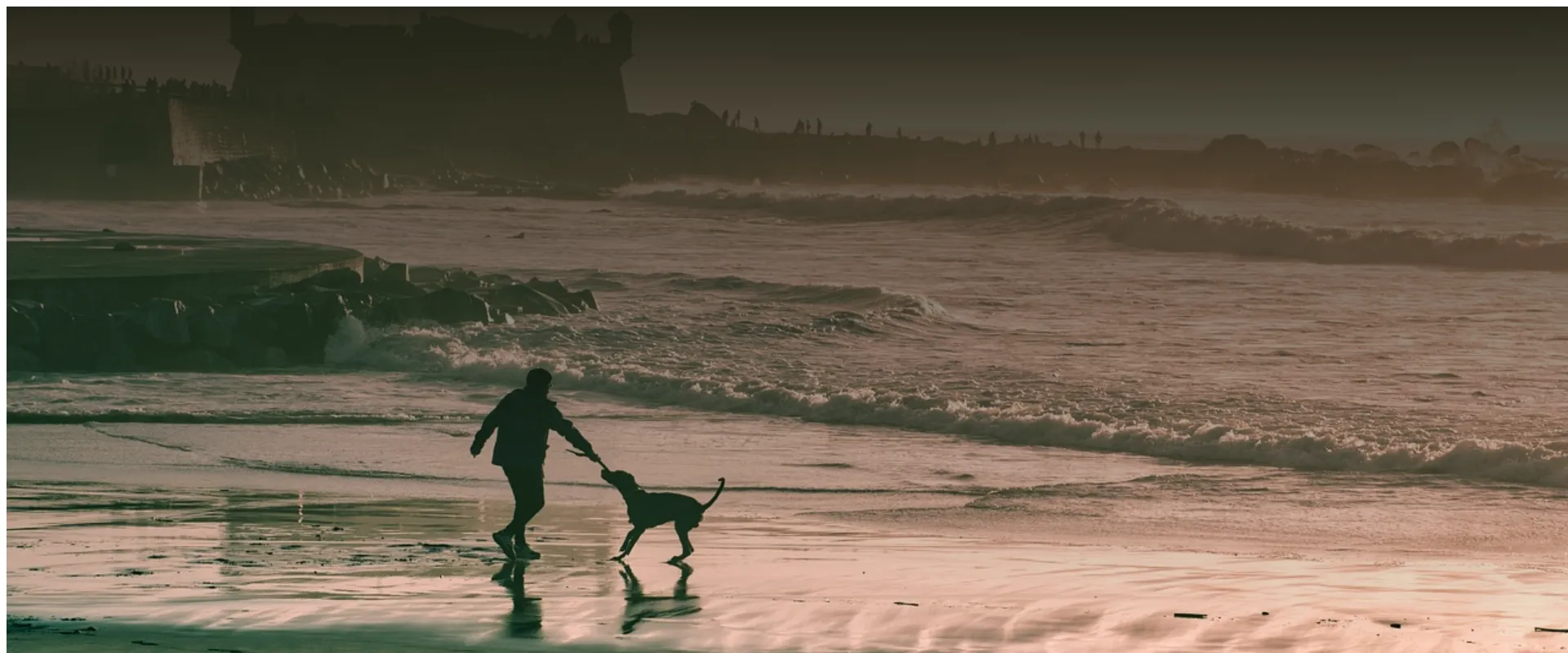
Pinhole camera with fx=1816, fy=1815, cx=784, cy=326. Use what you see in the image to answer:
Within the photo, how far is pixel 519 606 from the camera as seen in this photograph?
6.47m

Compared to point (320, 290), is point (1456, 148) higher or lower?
higher

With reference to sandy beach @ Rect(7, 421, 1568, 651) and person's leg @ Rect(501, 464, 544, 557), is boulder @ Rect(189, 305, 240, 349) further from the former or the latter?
person's leg @ Rect(501, 464, 544, 557)

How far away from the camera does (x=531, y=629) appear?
6.04 m

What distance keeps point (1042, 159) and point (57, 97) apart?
133 ft

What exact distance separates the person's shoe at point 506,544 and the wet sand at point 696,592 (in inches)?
3.8

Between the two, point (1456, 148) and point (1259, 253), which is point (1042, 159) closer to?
point (1456, 148)

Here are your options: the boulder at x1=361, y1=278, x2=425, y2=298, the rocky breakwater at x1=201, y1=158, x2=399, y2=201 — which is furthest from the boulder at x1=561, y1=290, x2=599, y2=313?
the rocky breakwater at x1=201, y1=158, x2=399, y2=201

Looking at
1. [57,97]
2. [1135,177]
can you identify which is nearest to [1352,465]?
[57,97]

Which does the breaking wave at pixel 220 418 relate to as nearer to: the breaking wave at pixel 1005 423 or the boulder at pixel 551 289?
the breaking wave at pixel 1005 423

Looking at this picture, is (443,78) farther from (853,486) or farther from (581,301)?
(853,486)

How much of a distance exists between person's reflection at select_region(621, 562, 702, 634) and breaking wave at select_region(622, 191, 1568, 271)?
30316 mm

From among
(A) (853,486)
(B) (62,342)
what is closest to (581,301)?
(B) (62,342)

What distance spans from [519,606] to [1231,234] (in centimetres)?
3603

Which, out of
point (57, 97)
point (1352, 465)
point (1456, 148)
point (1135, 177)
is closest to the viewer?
point (1352, 465)
